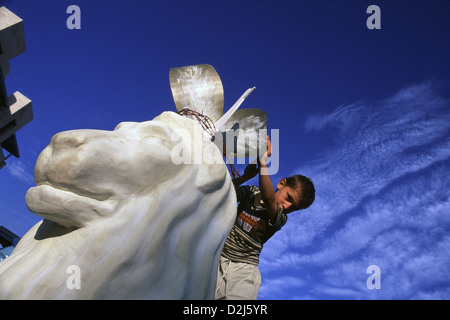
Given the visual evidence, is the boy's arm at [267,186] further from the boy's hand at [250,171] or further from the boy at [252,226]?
the boy's hand at [250,171]

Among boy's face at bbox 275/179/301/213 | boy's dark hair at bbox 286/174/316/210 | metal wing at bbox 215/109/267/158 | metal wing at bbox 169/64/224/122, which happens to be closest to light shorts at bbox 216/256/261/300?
boy's face at bbox 275/179/301/213

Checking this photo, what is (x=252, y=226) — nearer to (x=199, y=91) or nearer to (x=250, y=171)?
(x=250, y=171)

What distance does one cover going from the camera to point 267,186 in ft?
7.72

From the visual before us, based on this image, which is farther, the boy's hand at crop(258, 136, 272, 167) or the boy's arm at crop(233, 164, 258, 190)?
the boy's arm at crop(233, 164, 258, 190)

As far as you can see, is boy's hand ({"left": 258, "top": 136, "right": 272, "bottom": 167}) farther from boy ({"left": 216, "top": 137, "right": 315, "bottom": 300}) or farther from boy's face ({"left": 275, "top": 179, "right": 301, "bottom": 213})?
boy's face ({"left": 275, "top": 179, "right": 301, "bottom": 213})

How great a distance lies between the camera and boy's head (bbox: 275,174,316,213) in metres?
2.81

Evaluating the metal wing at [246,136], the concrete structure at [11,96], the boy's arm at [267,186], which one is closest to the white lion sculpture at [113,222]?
the metal wing at [246,136]

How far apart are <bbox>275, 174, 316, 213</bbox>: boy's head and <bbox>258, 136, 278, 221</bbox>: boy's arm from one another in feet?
1.24

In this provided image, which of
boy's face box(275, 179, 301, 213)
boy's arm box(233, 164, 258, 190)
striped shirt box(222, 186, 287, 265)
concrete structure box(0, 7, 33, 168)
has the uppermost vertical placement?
concrete structure box(0, 7, 33, 168)

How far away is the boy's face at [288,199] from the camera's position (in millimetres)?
2863

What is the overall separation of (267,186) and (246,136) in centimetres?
48

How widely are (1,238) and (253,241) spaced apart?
8353mm

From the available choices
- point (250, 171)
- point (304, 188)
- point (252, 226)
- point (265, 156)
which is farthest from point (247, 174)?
point (304, 188)
